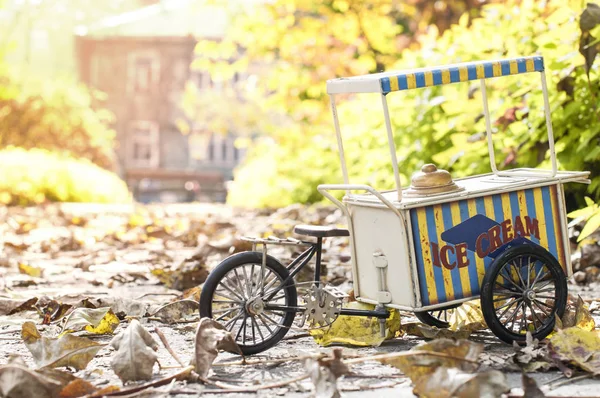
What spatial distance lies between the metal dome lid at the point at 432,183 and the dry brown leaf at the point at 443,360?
101 centimetres

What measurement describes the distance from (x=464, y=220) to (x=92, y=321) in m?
1.70

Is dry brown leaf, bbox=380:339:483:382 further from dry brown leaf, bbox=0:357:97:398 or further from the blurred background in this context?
the blurred background

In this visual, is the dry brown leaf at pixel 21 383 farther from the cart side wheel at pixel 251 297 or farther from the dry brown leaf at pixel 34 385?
the cart side wheel at pixel 251 297

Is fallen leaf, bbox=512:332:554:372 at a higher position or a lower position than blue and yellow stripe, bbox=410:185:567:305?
lower

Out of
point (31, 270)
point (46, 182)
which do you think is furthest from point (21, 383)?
point (46, 182)

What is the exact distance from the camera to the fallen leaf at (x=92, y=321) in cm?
470

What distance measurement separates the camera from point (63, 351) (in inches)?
155

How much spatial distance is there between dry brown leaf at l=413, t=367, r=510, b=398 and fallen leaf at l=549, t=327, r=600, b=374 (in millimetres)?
539

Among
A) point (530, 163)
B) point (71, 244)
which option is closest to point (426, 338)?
point (530, 163)

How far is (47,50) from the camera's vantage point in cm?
4541

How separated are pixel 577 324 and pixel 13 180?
13.5m

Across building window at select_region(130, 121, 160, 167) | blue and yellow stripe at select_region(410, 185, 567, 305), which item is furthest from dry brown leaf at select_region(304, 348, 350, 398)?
building window at select_region(130, 121, 160, 167)

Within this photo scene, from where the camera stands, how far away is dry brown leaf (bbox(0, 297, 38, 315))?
17.8 feet

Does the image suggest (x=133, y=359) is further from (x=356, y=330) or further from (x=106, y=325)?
(x=356, y=330)
